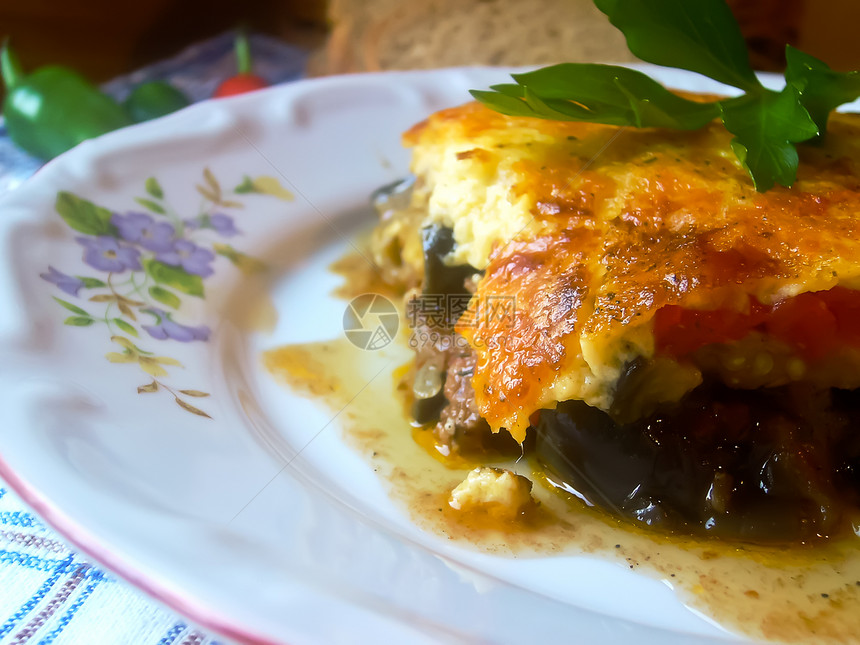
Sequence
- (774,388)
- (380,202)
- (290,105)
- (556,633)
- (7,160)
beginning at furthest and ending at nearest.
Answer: (7,160) < (290,105) < (380,202) < (774,388) < (556,633)

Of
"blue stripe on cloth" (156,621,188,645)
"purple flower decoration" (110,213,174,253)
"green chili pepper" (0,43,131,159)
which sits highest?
"purple flower decoration" (110,213,174,253)

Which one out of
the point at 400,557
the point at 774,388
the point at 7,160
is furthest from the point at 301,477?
the point at 7,160

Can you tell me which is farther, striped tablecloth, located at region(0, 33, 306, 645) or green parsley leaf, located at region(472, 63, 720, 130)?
green parsley leaf, located at region(472, 63, 720, 130)

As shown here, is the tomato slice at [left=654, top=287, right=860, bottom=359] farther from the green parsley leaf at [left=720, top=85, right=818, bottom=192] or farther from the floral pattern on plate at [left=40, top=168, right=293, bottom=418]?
the floral pattern on plate at [left=40, top=168, right=293, bottom=418]

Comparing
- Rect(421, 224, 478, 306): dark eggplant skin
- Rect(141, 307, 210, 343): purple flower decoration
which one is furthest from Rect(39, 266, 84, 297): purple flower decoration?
Rect(421, 224, 478, 306): dark eggplant skin

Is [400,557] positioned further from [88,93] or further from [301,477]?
[88,93]

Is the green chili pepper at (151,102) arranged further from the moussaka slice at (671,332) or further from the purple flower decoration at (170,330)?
the moussaka slice at (671,332)

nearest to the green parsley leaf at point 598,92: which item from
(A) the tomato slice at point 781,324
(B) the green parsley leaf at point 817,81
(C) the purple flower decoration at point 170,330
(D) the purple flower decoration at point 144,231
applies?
(B) the green parsley leaf at point 817,81
